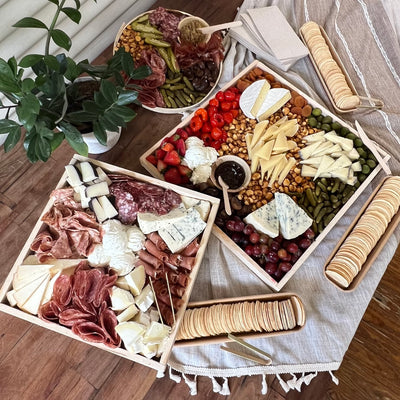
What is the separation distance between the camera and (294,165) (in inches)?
53.6

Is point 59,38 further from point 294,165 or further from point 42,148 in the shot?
point 294,165

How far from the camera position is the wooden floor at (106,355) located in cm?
115

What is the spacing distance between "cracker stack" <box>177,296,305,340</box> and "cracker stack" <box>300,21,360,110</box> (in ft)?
2.73

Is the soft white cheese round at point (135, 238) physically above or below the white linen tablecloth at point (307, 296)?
above

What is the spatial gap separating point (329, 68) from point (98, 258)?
118 cm

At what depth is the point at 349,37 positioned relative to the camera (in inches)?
65.6

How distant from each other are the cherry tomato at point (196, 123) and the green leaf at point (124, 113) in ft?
1.27

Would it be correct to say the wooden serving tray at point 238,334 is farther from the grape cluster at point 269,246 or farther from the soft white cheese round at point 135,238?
the soft white cheese round at point 135,238

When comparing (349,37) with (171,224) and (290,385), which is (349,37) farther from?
(290,385)

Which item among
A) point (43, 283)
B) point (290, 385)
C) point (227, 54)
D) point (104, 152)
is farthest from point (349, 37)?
point (43, 283)

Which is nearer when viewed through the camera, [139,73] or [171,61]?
[139,73]

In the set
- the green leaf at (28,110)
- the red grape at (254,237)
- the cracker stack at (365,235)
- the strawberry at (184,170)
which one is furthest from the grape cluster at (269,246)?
the green leaf at (28,110)

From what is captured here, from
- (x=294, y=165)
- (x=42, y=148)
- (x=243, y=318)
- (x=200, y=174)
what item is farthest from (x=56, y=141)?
(x=294, y=165)

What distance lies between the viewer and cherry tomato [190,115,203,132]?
138cm
